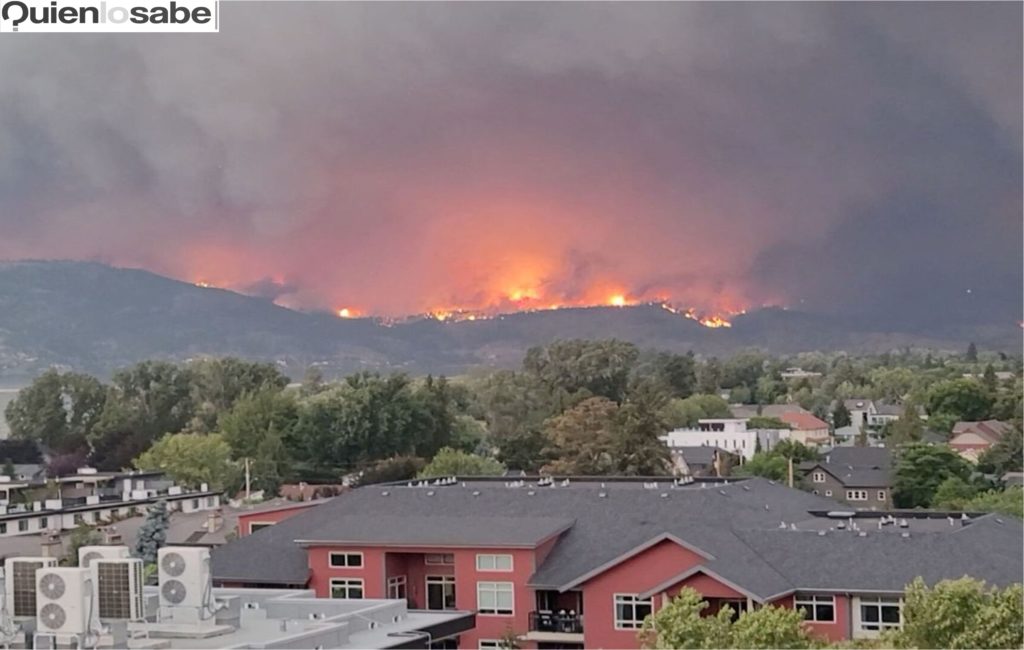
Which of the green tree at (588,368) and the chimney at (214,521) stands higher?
the green tree at (588,368)

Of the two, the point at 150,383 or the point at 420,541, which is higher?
the point at 150,383

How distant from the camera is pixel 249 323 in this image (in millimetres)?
28562

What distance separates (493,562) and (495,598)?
24 centimetres

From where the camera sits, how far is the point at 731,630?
6.68m

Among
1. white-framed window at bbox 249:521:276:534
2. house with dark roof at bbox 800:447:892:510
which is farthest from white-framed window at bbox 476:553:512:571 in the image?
house with dark roof at bbox 800:447:892:510

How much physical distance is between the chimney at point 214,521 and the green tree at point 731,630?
28.5 feet

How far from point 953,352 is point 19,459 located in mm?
19911

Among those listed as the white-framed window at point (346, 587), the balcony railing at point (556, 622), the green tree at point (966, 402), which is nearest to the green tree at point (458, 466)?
the white-framed window at point (346, 587)

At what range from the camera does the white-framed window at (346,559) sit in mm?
10562

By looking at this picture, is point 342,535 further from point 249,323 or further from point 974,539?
point 249,323

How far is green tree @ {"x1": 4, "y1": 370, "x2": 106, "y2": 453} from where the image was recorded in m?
25.5

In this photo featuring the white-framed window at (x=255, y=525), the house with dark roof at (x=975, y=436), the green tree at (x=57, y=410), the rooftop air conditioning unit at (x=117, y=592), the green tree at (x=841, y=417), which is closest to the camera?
the rooftop air conditioning unit at (x=117, y=592)

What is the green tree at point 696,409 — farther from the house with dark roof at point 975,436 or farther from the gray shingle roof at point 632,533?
the gray shingle roof at point 632,533

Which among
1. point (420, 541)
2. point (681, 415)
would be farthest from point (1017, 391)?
point (420, 541)
